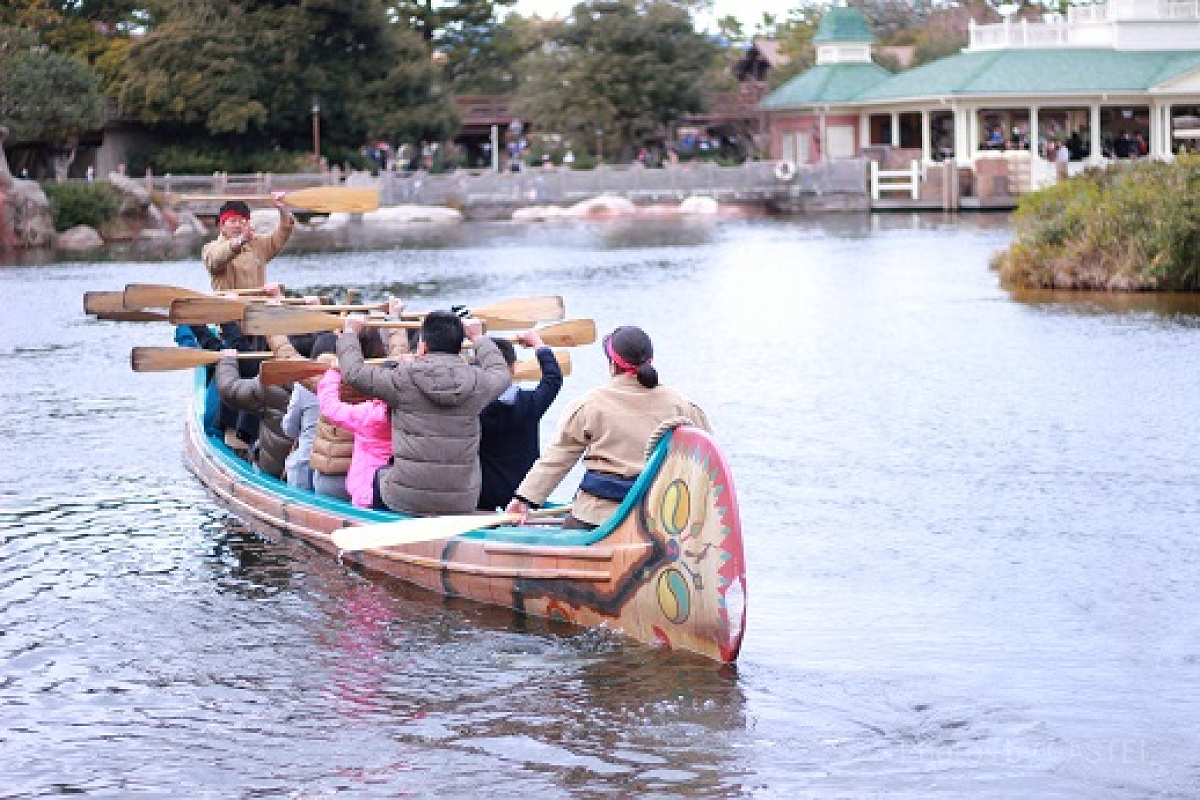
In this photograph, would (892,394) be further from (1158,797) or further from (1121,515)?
(1158,797)

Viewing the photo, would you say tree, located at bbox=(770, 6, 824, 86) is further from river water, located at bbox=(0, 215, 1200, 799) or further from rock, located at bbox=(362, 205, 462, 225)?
river water, located at bbox=(0, 215, 1200, 799)

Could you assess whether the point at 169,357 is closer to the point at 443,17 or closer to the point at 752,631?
the point at 752,631

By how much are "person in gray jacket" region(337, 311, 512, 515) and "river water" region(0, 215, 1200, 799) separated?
2.13ft

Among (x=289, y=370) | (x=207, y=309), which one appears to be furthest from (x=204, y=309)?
(x=289, y=370)

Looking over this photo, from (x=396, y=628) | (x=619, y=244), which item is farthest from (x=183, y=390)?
(x=619, y=244)

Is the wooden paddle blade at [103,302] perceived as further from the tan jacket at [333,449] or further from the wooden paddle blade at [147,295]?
the tan jacket at [333,449]

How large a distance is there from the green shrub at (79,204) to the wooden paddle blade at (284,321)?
40.6 meters

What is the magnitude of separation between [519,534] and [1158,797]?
12.5 ft

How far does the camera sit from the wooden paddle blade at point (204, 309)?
1330cm

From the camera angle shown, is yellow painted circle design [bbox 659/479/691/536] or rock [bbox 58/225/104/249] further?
rock [bbox 58/225/104/249]

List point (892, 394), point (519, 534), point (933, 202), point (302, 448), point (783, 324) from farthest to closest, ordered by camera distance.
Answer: point (933, 202) < point (783, 324) < point (892, 394) < point (302, 448) < point (519, 534)

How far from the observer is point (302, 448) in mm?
12914

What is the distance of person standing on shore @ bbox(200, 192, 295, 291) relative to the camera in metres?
16.2

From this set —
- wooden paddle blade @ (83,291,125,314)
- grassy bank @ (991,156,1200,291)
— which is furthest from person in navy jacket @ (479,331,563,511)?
grassy bank @ (991,156,1200,291)
